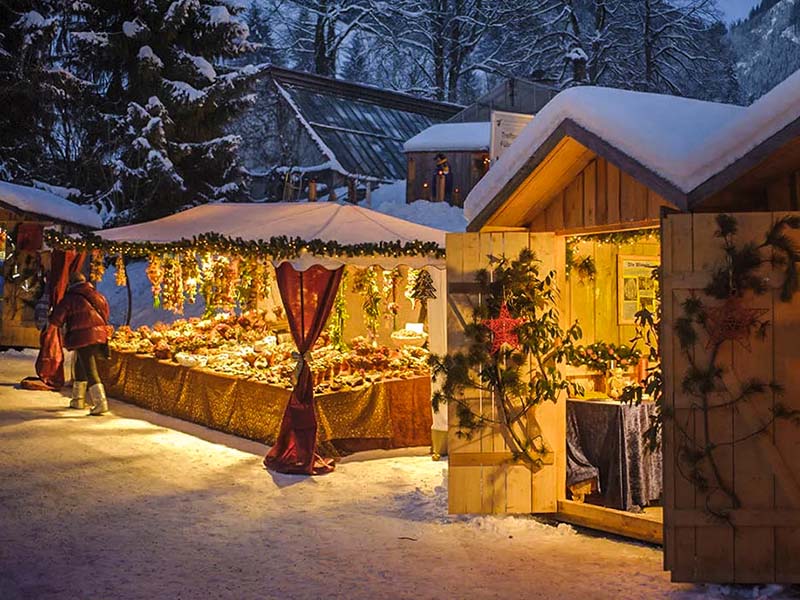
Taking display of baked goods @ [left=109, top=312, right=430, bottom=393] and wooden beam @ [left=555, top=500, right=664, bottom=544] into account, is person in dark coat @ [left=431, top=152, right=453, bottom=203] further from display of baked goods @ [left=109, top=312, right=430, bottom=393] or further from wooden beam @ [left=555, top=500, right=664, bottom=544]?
wooden beam @ [left=555, top=500, right=664, bottom=544]

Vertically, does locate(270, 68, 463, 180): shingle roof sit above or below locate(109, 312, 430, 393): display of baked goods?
above

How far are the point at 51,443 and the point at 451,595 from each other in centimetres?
583

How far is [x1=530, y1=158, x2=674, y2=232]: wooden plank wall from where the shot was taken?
6438mm

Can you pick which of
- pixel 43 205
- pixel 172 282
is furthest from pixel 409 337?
pixel 43 205

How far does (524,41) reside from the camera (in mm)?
33875

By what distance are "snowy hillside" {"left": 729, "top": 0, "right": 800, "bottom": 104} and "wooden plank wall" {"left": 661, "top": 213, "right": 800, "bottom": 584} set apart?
32372 mm

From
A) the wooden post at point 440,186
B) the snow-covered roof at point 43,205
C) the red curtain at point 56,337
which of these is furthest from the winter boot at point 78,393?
the wooden post at point 440,186

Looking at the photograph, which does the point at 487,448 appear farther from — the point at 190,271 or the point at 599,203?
the point at 190,271

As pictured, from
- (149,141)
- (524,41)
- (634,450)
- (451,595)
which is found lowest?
(451,595)

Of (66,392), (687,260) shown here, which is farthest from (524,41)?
(687,260)

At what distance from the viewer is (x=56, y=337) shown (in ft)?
43.5

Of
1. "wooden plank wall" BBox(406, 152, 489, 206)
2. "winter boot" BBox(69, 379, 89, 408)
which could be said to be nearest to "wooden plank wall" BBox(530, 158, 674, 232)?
"winter boot" BBox(69, 379, 89, 408)

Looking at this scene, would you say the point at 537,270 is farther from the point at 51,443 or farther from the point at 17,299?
the point at 17,299

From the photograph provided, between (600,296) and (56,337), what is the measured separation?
7803 millimetres
